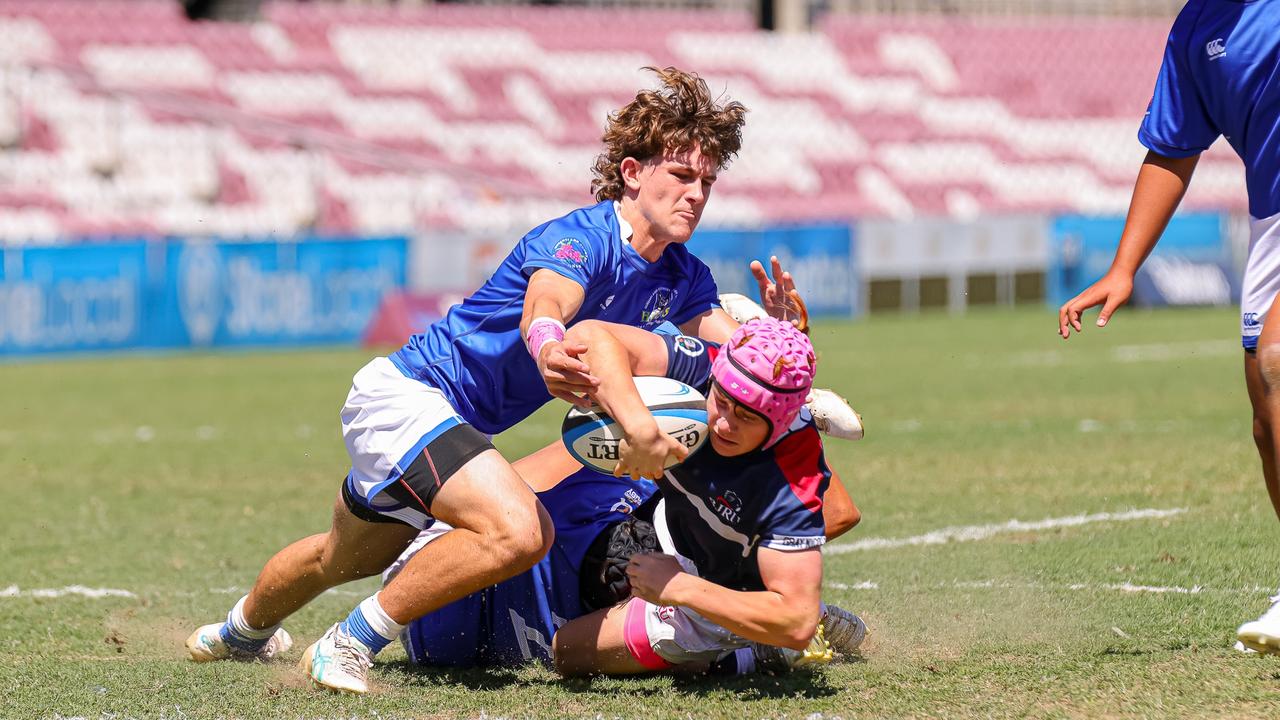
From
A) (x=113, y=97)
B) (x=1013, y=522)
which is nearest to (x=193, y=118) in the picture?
(x=113, y=97)

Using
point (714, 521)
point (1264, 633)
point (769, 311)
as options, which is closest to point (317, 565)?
point (714, 521)

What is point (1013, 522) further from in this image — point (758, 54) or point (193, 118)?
point (758, 54)

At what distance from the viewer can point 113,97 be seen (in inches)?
993

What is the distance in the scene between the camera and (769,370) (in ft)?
13.8

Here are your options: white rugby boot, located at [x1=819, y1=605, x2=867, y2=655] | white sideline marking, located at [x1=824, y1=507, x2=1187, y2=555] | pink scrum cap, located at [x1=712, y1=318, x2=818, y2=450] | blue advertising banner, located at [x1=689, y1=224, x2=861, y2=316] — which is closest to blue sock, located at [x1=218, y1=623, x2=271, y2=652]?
white rugby boot, located at [x1=819, y1=605, x2=867, y2=655]

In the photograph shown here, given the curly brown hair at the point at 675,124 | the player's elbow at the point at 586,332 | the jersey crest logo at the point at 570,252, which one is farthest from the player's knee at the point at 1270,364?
the jersey crest logo at the point at 570,252

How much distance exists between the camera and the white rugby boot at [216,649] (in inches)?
211

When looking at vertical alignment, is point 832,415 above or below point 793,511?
above

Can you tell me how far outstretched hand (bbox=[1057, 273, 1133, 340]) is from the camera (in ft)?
16.6

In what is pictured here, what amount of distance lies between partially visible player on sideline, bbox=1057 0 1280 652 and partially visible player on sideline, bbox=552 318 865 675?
1232mm

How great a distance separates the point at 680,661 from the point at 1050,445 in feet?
18.8

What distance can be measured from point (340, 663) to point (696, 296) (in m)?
1.70

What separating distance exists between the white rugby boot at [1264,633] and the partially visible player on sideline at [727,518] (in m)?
1.21

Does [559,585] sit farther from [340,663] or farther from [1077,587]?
[1077,587]
